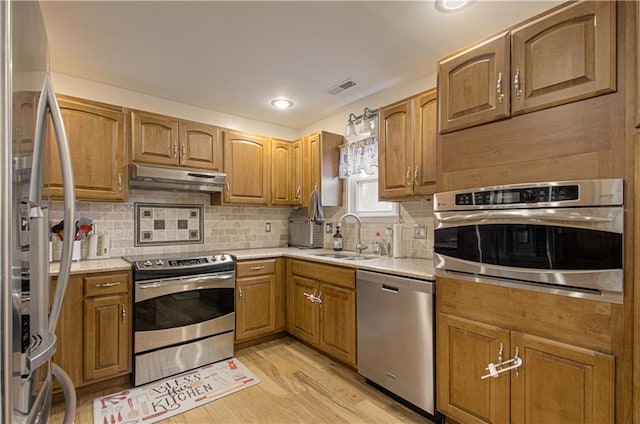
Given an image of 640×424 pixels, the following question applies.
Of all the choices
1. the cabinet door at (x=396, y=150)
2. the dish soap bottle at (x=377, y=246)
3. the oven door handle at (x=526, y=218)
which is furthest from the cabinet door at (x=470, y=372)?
the dish soap bottle at (x=377, y=246)

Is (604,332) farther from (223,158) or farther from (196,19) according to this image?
(223,158)

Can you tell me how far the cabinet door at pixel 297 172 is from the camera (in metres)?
3.72

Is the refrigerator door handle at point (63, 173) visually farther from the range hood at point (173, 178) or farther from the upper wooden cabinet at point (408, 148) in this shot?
the upper wooden cabinet at point (408, 148)

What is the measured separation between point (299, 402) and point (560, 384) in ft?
5.07

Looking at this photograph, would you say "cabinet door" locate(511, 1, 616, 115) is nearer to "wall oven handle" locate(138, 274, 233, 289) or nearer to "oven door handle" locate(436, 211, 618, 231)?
"oven door handle" locate(436, 211, 618, 231)

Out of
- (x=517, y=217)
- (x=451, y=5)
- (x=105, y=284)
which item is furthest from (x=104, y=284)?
(x=451, y=5)

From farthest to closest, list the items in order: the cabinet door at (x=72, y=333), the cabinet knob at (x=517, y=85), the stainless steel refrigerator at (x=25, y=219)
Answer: the cabinet door at (x=72, y=333) → the cabinet knob at (x=517, y=85) → the stainless steel refrigerator at (x=25, y=219)

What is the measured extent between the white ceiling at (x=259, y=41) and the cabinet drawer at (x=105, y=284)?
1643 mm

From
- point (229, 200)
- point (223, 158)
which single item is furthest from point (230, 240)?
point (223, 158)

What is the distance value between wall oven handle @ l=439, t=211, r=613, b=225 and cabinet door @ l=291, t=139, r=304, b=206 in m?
2.08

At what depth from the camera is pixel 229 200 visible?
335 cm

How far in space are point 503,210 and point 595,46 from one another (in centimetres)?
78

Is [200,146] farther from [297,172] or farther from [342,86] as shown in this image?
[342,86]

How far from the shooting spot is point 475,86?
1.78 meters
